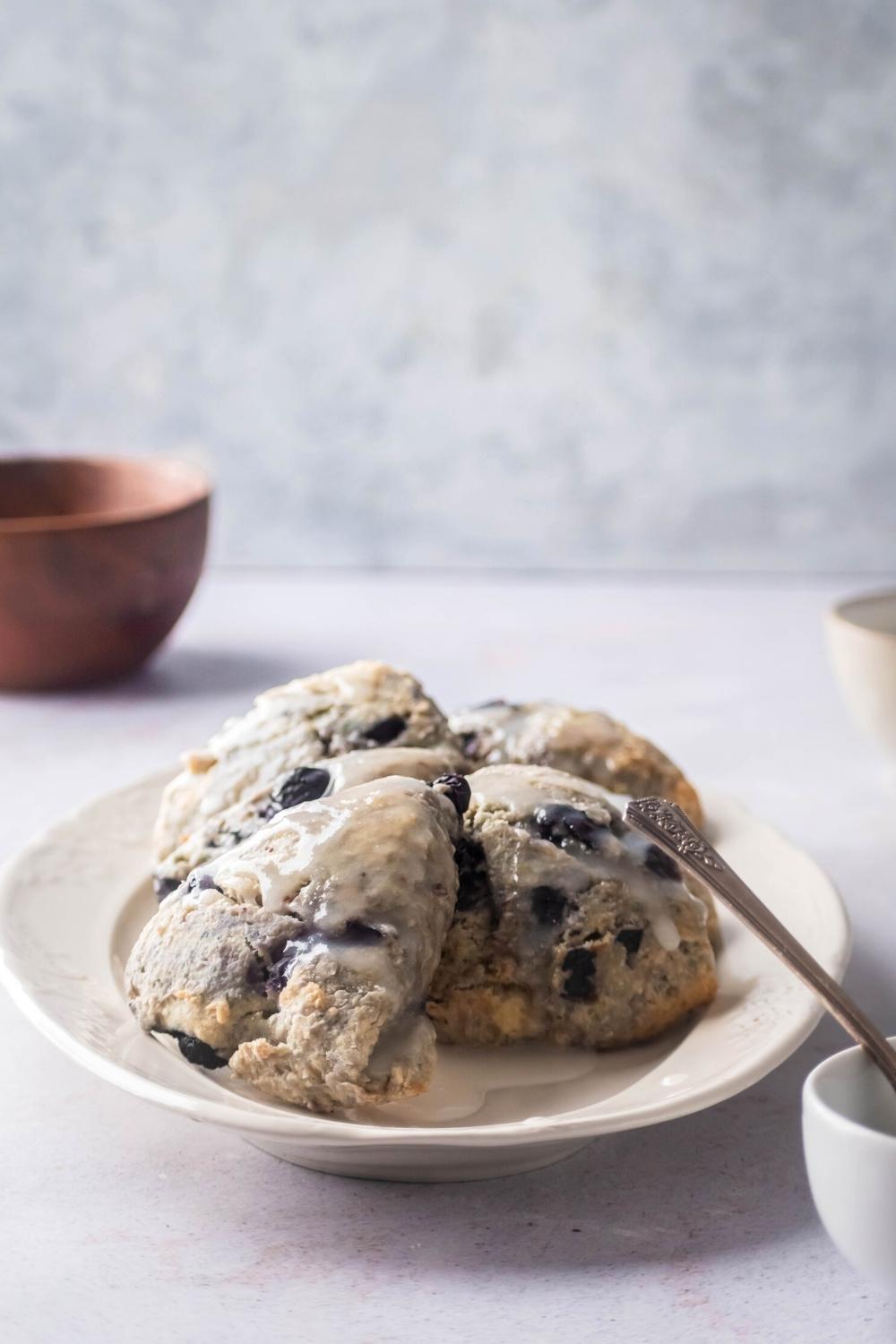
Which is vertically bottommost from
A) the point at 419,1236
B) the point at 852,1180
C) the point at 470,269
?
the point at 419,1236

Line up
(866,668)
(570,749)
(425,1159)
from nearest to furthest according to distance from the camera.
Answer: (425,1159)
(570,749)
(866,668)

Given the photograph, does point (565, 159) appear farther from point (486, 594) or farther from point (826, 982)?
point (826, 982)

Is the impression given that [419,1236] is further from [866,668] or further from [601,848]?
[866,668]

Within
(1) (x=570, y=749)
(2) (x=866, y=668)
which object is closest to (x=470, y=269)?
(2) (x=866, y=668)

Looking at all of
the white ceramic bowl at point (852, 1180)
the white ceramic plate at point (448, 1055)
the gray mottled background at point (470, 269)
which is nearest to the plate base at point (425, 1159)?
the white ceramic plate at point (448, 1055)

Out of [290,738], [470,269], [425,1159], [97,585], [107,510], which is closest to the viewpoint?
[425,1159]

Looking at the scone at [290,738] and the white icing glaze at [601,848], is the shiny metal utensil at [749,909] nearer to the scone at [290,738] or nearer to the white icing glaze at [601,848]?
the white icing glaze at [601,848]
